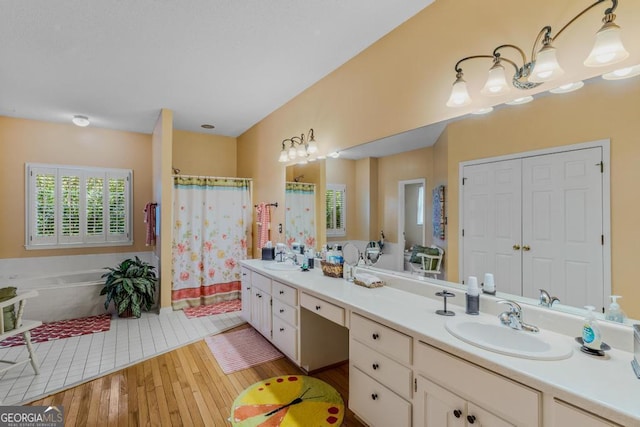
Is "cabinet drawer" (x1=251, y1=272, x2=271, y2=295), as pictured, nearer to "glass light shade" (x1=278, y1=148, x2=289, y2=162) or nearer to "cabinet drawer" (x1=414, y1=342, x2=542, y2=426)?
"glass light shade" (x1=278, y1=148, x2=289, y2=162)

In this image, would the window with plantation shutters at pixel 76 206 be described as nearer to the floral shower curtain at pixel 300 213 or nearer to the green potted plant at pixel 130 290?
the green potted plant at pixel 130 290

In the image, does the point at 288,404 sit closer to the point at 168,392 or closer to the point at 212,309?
the point at 168,392

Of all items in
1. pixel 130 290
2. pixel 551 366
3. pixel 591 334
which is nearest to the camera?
pixel 551 366

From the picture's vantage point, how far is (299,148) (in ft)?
11.1

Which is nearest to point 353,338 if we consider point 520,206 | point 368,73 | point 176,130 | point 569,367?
point 569,367

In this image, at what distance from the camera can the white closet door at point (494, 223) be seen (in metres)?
1.61

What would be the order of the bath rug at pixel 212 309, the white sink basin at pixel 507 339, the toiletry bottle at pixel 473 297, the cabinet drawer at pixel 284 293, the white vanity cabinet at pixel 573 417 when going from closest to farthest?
the white vanity cabinet at pixel 573 417 → the white sink basin at pixel 507 339 → the toiletry bottle at pixel 473 297 → the cabinet drawer at pixel 284 293 → the bath rug at pixel 212 309

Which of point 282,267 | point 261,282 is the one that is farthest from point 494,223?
point 261,282

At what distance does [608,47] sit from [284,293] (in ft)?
7.94

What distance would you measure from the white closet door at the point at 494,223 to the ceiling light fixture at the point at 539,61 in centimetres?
38

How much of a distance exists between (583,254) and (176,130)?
514cm

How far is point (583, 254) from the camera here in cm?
138

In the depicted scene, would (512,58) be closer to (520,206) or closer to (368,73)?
(520,206)

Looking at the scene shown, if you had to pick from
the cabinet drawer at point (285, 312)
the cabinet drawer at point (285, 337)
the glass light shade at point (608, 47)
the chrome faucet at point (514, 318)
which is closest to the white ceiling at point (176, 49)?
the glass light shade at point (608, 47)
